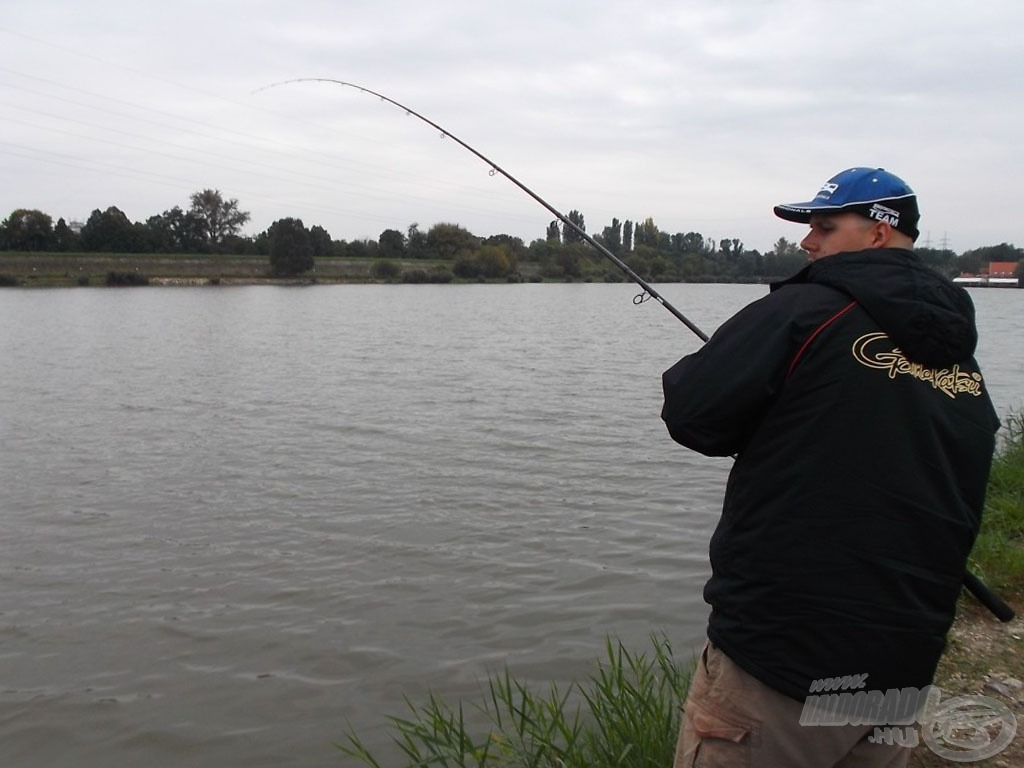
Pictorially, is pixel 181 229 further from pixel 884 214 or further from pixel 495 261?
pixel 884 214

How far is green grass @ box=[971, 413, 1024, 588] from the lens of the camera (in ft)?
18.3

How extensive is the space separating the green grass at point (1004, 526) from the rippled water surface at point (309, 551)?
1.95m

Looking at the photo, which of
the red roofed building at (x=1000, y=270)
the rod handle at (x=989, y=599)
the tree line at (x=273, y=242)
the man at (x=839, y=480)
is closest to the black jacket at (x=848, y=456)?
the man at (x=839, y=480)

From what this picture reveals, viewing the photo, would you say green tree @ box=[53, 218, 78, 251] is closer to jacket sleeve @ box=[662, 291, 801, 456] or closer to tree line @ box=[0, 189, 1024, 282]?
tree line @ box=[0, 189, 1024, 282]

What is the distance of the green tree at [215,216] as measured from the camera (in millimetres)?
101062

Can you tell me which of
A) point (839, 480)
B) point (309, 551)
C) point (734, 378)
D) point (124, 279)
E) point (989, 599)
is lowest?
point (309, 551)

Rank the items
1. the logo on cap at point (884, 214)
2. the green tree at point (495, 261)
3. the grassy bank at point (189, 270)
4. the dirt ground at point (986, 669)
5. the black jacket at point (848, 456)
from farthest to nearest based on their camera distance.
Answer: the green tree at point (495, 261), the grassy bank at point (189, 270), the dirt ground at point (986, 669), the logo on cap at point (884, 214), the black jacket at point (848, 456)

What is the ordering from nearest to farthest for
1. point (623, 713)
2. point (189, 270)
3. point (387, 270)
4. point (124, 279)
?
point (623, 713) < point (124, 279) < point (189, 270) < point (387, 270)

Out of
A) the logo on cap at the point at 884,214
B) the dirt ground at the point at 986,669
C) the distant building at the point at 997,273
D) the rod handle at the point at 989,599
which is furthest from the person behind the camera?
the distant building at the point at 997,273

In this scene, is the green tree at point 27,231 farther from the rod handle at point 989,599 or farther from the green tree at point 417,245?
the rod handle at point 989,599

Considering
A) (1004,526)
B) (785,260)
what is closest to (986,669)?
(1004,526)

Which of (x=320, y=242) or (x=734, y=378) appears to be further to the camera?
(x=320, y=242)

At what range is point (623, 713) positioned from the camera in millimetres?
3924

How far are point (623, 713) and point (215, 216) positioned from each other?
106 meters
